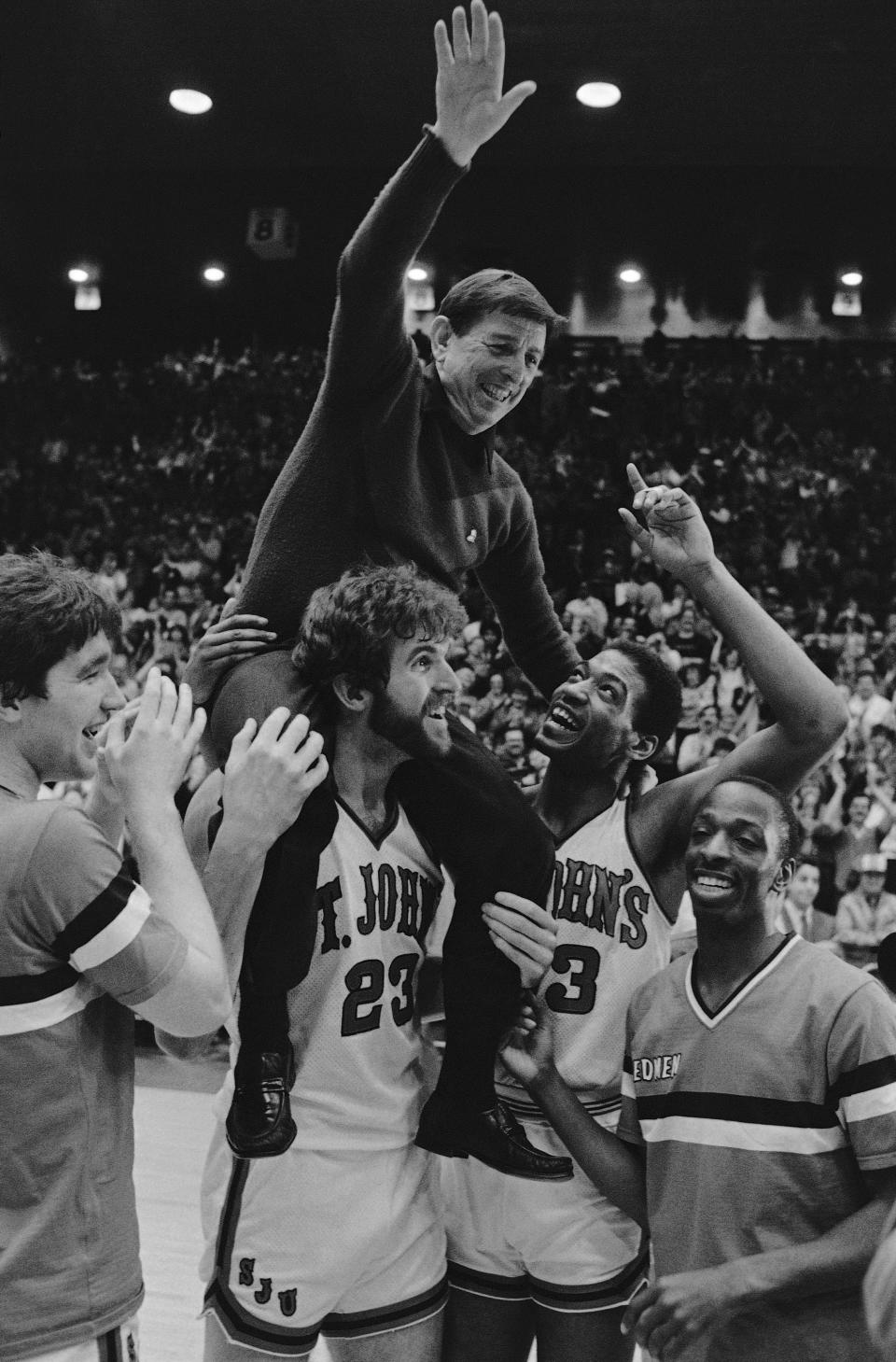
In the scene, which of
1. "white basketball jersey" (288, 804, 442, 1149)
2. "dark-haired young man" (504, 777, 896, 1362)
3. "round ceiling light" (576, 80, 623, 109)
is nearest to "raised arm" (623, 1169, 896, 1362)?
"dark-haired young man" (504, 777, 896, 1362)

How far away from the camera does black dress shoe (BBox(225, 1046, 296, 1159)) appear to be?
6.13 feet

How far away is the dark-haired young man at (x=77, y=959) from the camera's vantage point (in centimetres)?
152

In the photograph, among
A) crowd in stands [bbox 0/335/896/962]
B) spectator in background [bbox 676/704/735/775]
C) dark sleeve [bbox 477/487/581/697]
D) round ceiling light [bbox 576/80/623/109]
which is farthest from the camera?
crowd in stands [bbox 0/335/896/962]

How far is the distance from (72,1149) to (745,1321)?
100 centimetres

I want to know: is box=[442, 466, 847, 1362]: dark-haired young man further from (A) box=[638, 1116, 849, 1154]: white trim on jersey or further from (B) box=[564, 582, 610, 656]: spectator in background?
(B) box=[564, 582, 610, 656]: spectator in background

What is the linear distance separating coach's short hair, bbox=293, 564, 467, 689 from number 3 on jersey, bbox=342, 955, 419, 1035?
0.46m

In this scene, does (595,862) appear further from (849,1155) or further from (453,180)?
(453,180)

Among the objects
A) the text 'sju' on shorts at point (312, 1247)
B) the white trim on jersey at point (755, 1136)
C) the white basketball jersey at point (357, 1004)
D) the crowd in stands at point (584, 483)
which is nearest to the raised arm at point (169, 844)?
the white basketball jersey at point (357, 1004)

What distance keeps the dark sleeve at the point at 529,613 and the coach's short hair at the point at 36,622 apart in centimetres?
104

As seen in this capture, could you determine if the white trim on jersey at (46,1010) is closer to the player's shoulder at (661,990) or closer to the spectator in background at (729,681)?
the player's shoulder at (661,990)

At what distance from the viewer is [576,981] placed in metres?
2.22

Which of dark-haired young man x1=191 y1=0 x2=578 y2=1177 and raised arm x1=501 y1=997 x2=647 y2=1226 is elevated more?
dark-haired young man x1=191 y1=0 x2=578 y2=1177

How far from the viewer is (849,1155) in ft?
5.98

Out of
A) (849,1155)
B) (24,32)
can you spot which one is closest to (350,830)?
(849,1155)
